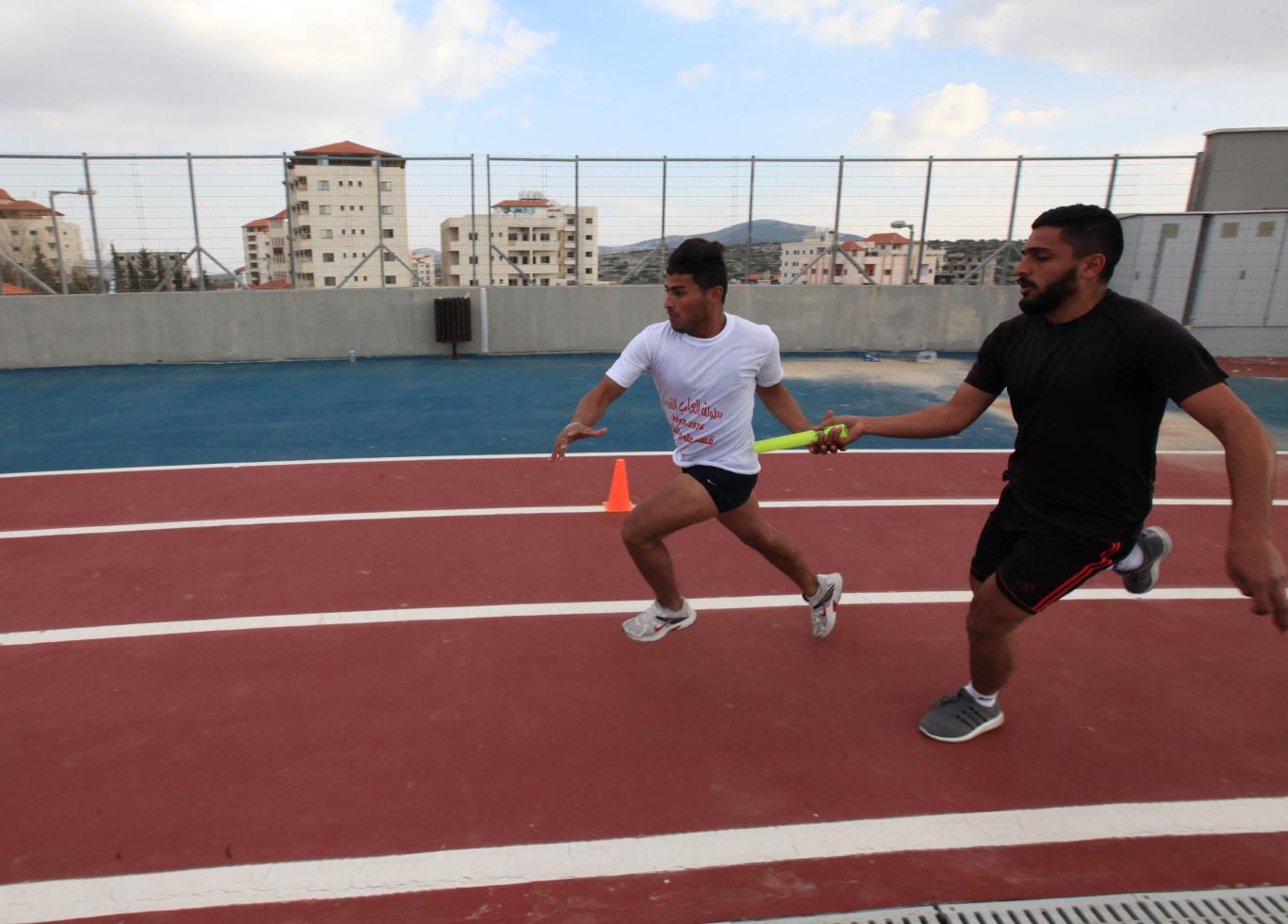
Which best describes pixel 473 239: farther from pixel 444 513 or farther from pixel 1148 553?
pixel 1148 553

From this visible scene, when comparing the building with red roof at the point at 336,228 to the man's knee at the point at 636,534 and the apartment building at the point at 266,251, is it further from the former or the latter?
the man's knee at the point at 636,534

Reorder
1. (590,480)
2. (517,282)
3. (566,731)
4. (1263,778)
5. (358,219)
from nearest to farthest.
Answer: (1263,778), (566,731), (590,480), (358,219), (517,282)

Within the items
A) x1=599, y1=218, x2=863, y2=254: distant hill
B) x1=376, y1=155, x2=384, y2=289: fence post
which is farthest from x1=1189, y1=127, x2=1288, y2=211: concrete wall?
x1=376, y1=155, x2=384, y2=289: fence post

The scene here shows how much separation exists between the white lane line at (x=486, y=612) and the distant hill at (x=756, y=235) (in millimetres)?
11462

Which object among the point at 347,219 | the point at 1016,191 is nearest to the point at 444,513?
the point at 347,219

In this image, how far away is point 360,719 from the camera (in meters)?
3.61

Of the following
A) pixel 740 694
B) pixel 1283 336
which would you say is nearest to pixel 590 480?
pixel 740 694

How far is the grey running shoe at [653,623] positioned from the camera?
4359mm

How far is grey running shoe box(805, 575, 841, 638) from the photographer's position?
4387 millimetres

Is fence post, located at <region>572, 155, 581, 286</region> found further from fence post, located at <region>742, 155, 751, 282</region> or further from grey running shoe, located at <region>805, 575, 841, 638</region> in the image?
grey running shoe, located at <region>805, 575, 841, 638</region>

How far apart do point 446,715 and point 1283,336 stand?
17.4 m

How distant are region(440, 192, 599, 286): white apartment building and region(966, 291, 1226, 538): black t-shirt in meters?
12.5

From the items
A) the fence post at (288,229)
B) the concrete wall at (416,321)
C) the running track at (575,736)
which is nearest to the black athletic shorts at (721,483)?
the running track at (575,736)

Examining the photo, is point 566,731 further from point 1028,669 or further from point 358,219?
point 358,219
